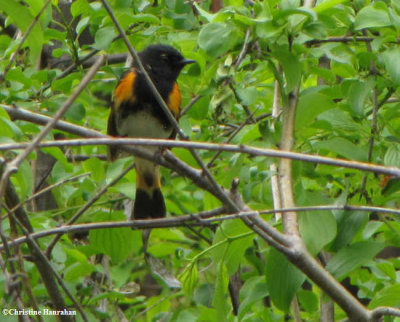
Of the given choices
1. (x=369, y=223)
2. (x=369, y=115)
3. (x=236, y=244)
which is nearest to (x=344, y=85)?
(x=369, y=115)

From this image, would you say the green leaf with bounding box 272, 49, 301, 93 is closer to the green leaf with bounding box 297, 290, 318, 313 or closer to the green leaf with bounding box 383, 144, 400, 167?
the green leaf with bounding box 383, 144, 400, 167

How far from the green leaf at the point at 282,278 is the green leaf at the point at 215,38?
649 mm

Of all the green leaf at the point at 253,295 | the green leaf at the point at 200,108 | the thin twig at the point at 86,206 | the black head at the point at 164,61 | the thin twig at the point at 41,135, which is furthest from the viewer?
the black head at the point at 164,61

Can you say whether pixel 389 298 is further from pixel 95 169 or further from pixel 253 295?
pixel 95 169

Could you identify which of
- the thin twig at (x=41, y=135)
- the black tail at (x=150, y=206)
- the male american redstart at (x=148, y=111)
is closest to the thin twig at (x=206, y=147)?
the thin twig at (x=41, y=135)

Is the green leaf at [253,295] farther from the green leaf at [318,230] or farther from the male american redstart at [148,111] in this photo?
the male american redstart at [148,111]

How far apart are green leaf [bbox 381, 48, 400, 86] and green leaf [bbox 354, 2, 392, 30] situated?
9cm

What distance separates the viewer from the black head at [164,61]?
383 centimetres

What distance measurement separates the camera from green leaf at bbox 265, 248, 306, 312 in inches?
94.6

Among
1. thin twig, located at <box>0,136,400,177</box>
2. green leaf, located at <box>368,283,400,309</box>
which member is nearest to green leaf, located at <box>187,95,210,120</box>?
green leaf, located at <box>368,283,400,309</box>

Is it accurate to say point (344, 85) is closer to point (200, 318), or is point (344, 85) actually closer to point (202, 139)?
point (202, 139)

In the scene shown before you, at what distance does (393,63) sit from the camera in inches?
96.3

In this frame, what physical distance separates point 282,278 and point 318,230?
19 centimetres

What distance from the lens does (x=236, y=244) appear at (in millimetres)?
2629
